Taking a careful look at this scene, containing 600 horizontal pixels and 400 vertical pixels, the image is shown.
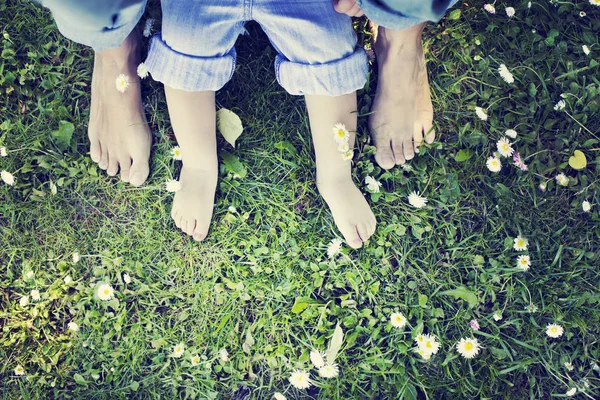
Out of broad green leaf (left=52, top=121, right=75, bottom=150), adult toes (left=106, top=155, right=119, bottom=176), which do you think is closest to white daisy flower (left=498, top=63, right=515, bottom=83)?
adult toes (left=106, top=155, right=119, bottom=176)

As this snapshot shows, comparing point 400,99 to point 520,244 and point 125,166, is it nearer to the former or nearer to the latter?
point 520,244

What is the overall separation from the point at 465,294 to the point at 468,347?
0.58 feet

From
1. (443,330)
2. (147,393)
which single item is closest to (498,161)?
(443,330)

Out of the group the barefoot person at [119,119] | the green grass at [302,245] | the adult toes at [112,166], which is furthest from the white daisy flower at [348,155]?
the adult toes at [112,166]

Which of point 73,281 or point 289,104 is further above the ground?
point 289,104

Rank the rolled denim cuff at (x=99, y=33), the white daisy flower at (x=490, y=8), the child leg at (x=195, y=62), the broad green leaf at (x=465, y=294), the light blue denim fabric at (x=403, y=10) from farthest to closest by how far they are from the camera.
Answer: the white daisy flower at (x=490, y=8) < the broad green leaf at (x=465, y=294) < the child leg at (x=195, y=62) < the rolled denim cuff at (x=99, y=33) < the light blue denim fabric at (x=403, y=10)

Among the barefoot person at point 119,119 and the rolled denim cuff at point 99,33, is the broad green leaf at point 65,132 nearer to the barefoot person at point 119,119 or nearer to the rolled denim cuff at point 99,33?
the barefoot person at point 119,119

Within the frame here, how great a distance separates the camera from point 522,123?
5.61 feet

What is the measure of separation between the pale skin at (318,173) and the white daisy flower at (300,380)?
0.46 metres

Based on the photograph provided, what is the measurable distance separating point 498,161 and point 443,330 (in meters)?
0.61

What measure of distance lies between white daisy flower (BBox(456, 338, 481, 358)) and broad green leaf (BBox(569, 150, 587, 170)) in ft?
2.31

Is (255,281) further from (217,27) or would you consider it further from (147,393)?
(217,27)

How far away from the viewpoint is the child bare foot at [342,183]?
5.16 feet

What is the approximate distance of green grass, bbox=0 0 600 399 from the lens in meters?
1.63
